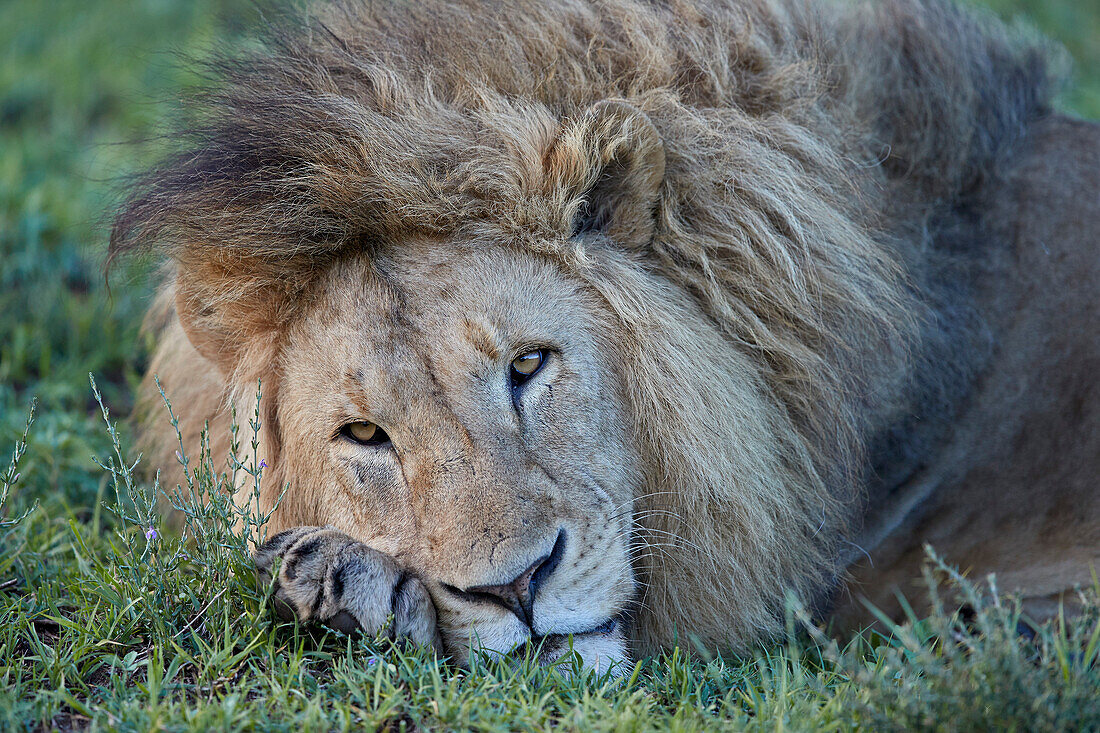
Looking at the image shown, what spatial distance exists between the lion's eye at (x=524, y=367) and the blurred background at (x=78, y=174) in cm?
141

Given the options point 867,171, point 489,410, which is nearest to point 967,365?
point 867,171

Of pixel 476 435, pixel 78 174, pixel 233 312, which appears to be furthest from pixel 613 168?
pixel 78 174

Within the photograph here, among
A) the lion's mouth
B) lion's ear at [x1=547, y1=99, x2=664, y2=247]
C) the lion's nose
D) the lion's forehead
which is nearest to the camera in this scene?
the lion's nose

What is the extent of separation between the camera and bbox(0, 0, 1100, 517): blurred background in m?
4.44

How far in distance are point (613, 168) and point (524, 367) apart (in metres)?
0.70

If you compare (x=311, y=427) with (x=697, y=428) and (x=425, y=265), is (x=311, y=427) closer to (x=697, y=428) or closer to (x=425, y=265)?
(x=425, y=265)

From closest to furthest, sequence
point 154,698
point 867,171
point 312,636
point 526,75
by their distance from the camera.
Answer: point 154,698, point 312,636, point 526,75, point 867,171

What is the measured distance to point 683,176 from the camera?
329 centimetres

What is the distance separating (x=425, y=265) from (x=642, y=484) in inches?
36.5

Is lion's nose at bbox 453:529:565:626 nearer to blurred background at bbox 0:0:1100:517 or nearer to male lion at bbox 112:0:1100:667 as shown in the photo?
male lion at bbox 112:0:1100:667

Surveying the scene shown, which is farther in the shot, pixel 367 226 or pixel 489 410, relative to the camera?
pixel 367 226

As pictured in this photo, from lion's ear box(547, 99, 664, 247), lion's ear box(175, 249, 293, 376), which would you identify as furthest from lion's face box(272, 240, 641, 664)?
lion's ear box(547, 99, 664, 247)

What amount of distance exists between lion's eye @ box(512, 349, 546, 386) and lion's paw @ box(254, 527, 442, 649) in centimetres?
62

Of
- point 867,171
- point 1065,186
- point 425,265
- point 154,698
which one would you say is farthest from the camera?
point 1065,186
